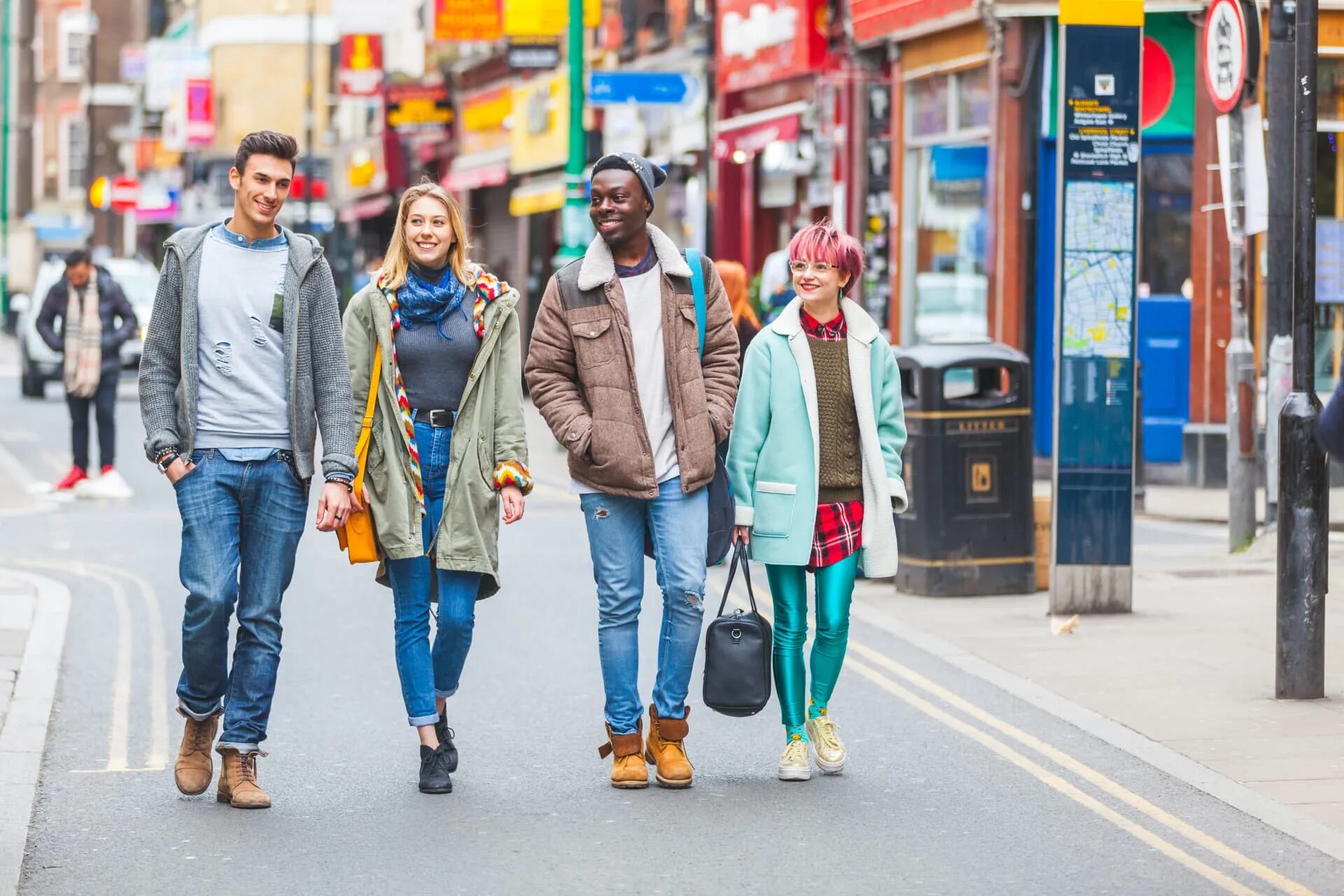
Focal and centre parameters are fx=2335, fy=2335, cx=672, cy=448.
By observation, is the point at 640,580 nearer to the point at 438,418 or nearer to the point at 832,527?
the point at 832,527

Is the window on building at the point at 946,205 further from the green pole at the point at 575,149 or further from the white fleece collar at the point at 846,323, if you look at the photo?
the white fleece collar at the point at 846,323

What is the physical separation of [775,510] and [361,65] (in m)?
35.5

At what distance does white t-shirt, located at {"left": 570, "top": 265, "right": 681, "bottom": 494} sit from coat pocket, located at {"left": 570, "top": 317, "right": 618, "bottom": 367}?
0.23 feet

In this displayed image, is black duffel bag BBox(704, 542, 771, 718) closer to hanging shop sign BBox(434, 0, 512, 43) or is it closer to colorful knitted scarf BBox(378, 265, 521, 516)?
colorful knitted scarf BBox(378, 265, 521, 516)

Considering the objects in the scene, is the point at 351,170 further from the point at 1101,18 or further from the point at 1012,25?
the point at 1101,18

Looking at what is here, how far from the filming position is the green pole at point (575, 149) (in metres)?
22.1

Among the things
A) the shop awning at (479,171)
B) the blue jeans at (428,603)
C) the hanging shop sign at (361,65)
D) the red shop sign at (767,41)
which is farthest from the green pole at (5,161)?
the blue jeans at (428,603)

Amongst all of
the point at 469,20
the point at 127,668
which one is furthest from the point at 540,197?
the point at 127,668

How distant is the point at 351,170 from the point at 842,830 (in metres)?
41.4

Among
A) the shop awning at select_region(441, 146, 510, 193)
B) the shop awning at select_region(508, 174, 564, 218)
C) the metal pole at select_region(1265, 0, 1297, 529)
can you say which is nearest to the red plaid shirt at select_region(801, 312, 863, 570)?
the metal pole at select_region(1265, 0, 1297, 529)

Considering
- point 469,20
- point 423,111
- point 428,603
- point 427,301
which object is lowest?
point 428,603

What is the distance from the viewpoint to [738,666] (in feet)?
23.6

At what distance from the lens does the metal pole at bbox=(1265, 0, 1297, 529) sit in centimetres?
1197

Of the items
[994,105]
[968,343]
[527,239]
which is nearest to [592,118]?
[527,239]
